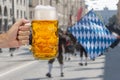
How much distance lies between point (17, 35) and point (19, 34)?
67 millimetres

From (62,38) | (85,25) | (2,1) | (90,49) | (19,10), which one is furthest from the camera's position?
(19,10)

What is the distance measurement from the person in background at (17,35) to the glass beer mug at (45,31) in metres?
0.22

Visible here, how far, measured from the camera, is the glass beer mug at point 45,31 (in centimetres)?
326

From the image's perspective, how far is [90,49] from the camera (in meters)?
5.88

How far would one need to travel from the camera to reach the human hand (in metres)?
3.59

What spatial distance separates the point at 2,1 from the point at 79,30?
187 ft

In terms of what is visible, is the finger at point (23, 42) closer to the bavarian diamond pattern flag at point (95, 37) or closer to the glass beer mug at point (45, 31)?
the glass beer mug at point (45, 31)

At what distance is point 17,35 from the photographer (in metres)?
3.76

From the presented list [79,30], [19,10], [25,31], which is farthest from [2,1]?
[25,31]

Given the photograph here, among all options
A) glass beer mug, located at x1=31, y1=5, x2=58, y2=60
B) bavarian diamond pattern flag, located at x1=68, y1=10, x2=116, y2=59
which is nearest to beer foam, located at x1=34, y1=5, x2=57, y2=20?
glass beer mug, located at x1=31, y1=5, x2=58, y2=60

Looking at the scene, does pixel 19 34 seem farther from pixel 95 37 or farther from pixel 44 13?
pixel 95 37

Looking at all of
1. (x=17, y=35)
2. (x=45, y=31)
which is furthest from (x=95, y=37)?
(x=45, y=31)

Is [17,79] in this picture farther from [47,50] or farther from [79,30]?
[47,50]

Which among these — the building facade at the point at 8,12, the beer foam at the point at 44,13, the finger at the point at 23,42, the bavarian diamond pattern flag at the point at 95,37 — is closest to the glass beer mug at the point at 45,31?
the beer foam at the point at 44,13
